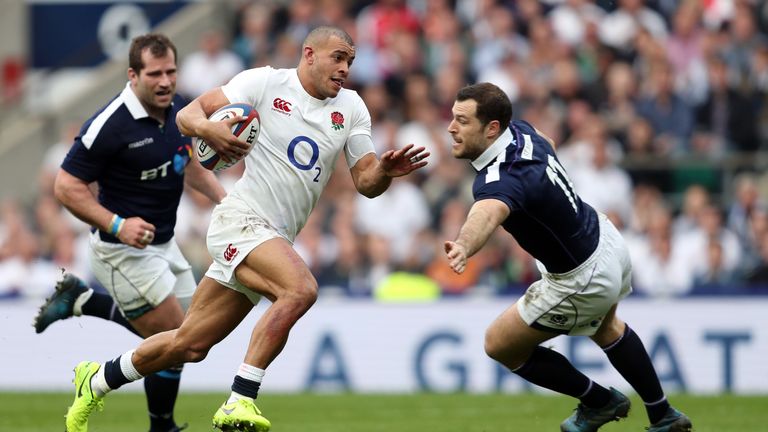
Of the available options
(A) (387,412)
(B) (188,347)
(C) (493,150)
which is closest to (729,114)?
(A) (387,412)

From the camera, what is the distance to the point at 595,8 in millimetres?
19141

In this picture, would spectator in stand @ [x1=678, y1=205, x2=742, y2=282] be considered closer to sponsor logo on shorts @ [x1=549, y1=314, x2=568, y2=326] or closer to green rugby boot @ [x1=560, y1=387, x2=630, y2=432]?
green rugby boot @ [x1=560, y1=387, x2=630, y2=432]

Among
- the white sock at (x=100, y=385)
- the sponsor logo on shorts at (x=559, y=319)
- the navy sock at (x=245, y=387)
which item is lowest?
the white sock at (x=100, y=385)

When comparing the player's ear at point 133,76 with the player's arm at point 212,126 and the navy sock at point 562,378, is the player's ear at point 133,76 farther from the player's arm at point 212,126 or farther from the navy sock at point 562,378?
the navy sock at point 562,378

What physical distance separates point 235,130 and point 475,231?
173 centimetres

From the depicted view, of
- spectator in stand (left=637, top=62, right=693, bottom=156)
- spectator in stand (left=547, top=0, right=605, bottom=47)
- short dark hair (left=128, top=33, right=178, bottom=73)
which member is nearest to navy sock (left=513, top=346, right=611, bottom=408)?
short dark hair (left=128, top=33, right=178, bottom=73)

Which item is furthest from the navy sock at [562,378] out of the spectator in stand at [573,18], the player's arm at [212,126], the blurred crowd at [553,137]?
the spectator in stand at [573,18]

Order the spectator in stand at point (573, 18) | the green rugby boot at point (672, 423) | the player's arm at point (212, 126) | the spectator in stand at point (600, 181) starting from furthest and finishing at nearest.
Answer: the spectator in stand at point (573, 18), the spectator in stand at point (600, 181), the green rugby boot at point (672, 423), the player's arm at point (212, 126)

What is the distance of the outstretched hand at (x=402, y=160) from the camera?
864cm

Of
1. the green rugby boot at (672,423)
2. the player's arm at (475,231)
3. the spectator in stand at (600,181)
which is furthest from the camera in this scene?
the spectator in stand at (600,181)

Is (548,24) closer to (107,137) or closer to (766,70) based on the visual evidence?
(766,70)

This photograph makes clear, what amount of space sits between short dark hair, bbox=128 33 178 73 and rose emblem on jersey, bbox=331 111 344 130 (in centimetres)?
148

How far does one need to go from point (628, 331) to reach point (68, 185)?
4.07m

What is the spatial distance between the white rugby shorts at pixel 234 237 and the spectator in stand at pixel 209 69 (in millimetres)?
11076
